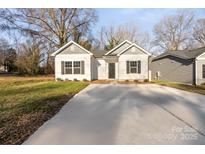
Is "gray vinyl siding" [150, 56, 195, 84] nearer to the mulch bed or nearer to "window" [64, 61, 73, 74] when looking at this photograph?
"window" [64, 61, 73, 74]

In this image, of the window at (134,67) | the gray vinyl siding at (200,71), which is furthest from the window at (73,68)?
the gray vinyl siding at (200,71)

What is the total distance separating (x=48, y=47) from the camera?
30500 mm

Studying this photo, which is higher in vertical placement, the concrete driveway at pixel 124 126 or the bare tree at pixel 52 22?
the bare tree at pixel 52 22

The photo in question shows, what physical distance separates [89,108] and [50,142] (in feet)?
10.6

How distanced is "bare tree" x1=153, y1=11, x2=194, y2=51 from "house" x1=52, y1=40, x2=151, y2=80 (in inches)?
1132

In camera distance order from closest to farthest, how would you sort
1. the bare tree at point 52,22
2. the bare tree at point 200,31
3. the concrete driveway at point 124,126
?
the concrete driveway at point 124,126 → the bare tree at point 52,22 → the bare tree at point 200,31

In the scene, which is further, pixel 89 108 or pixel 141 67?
pixel 141 67

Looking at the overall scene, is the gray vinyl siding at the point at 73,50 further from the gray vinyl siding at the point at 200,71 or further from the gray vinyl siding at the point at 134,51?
the gray vinyl siding at the point at 200,71

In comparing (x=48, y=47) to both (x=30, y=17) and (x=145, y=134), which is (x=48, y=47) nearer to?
(x=30, y=17)

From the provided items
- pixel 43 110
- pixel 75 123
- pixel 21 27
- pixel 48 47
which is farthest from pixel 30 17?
pixel 75 123

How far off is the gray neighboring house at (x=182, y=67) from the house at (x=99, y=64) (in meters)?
3.99

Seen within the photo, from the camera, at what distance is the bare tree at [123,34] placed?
4306 centimetres
